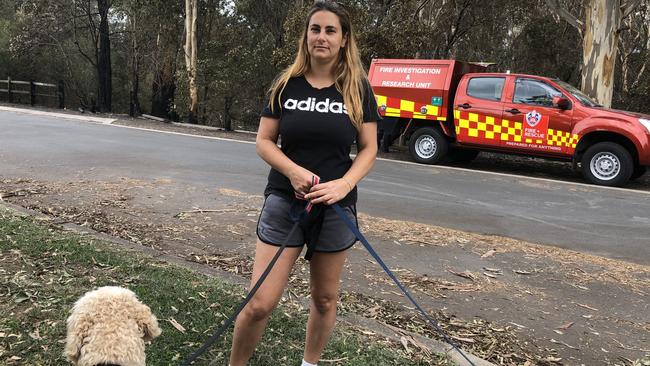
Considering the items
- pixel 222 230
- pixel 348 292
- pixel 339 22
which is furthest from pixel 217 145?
pixel 339 22

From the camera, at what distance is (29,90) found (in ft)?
82.1

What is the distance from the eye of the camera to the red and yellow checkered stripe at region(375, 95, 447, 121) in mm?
12820

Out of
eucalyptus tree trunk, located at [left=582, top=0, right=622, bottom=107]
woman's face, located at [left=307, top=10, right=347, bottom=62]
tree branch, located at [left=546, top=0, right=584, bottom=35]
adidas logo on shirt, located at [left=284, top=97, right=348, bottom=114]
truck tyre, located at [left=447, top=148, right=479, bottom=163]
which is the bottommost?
truck tyre, located at [left=447, top=148, right=479, bottom=163]

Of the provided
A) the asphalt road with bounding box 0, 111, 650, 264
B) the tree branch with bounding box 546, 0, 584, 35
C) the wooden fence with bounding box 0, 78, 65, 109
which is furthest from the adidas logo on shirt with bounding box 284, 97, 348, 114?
the wooden fence with bounding box 0, 78, 65, 109

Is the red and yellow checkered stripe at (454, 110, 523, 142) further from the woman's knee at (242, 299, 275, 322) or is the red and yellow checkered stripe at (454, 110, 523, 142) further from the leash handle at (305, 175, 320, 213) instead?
the woman's knee at (242, 299, 275, 322)

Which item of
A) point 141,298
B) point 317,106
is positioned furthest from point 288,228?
point 141,298

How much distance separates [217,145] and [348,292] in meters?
9.60

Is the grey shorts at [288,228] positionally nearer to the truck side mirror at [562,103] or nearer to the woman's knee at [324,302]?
the woman's knee at [324,302]

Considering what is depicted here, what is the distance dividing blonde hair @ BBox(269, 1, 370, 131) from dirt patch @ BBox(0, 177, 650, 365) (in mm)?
1908

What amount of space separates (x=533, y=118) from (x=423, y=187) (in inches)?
143

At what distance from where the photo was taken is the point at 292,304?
3955 mm

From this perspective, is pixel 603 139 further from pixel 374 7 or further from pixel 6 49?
pixel 6 49

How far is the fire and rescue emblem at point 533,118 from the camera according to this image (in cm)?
1143

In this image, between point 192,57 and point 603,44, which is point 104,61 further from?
point 603,44
